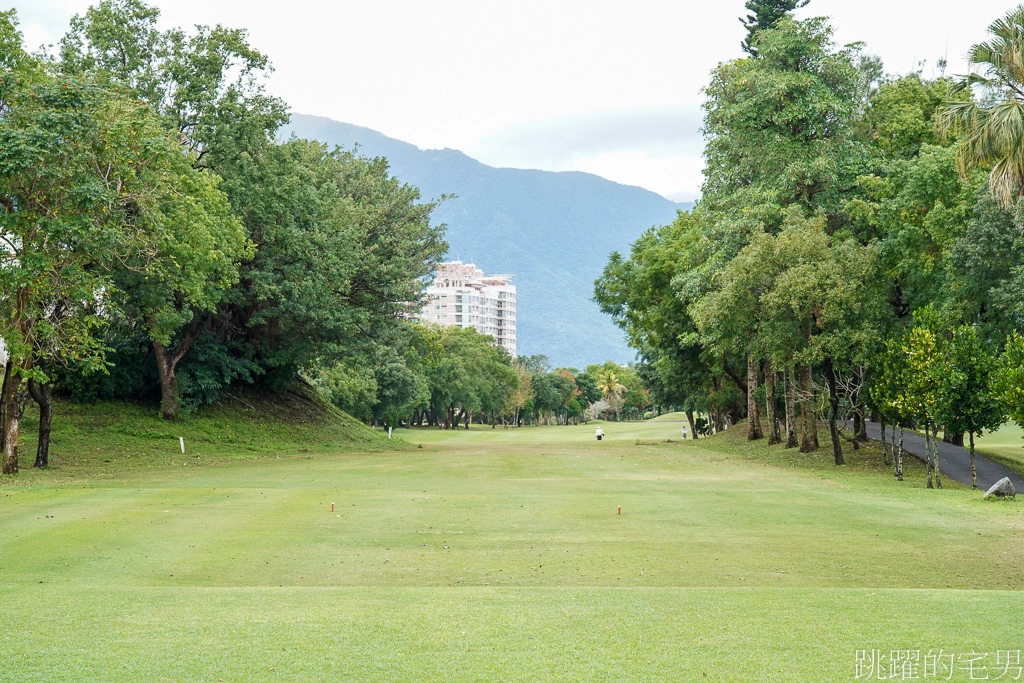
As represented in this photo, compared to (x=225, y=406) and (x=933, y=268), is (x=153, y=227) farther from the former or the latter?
(x=933, y=268)

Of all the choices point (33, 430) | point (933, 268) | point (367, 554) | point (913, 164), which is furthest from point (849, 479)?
point (33, 430)

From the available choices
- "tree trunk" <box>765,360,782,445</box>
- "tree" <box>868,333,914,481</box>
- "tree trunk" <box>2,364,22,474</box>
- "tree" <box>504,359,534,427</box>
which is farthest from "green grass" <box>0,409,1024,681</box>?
"tree" <box>504,359,534,427</box>

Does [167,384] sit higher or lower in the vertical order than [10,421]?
higher

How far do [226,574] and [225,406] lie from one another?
36.7 metres

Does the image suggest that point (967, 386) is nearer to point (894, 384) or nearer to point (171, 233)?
point (894, 384)

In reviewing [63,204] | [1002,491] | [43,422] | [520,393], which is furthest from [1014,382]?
[520,393]

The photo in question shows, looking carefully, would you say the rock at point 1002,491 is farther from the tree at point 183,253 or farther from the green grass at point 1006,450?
the tree at point 183,253

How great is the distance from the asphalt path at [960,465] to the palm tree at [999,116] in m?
10.3

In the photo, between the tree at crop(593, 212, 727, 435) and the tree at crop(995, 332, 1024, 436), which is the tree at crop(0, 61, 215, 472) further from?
the tree at crop(995, 332, 1024, 436)

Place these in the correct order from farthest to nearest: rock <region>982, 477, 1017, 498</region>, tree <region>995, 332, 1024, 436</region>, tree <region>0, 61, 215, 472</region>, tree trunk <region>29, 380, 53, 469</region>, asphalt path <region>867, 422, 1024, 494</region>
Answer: asphalt path <region>867, 422, 1024, 494</region> < tree trunk <region>29, 380, 53, 469</region> < tree <region>0, 61, 215, 472</region> < rock <region>982, 477, 1017, 498</region> < tree <region>995, 332, 1024, 436</region>

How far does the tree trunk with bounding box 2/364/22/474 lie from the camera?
27.9 m

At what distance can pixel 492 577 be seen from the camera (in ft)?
42.3

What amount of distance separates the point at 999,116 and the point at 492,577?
18.8 metres

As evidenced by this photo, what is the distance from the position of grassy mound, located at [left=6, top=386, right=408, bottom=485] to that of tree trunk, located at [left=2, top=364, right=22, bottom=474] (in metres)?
0.59
